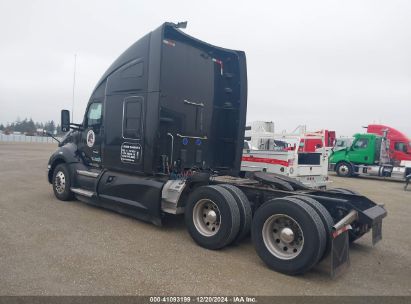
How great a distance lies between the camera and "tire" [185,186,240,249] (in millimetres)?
4660

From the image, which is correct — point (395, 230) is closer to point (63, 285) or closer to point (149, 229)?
point (149, 229)

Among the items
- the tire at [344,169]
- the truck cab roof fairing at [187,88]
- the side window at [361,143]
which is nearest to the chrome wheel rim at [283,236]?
the truck cab roof fairing at [187,88]

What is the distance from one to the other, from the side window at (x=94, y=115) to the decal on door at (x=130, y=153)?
4.04 ft

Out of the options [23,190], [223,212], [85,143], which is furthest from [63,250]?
[23,190]

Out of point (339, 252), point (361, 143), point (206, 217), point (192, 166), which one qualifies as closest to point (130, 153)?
point (192, 166)

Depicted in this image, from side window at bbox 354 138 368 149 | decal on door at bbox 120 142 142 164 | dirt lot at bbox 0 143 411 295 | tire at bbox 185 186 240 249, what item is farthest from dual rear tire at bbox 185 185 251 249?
side window at bbox 354 138 368 149

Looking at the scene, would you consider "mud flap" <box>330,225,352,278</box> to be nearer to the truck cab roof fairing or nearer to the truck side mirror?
the truck cab roof fairing

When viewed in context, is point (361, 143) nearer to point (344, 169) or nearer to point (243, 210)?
point (344, 169)

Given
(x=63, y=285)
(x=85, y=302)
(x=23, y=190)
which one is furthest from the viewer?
(x=23, y=190)

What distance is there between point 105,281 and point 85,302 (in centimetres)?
46

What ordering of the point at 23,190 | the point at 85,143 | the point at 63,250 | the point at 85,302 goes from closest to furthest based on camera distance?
the point at 85,302, the point at 63,250, the point at 85,143, the point at 23,190

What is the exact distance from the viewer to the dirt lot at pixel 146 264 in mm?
3585

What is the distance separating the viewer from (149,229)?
582 cm

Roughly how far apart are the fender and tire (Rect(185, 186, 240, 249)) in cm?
384
